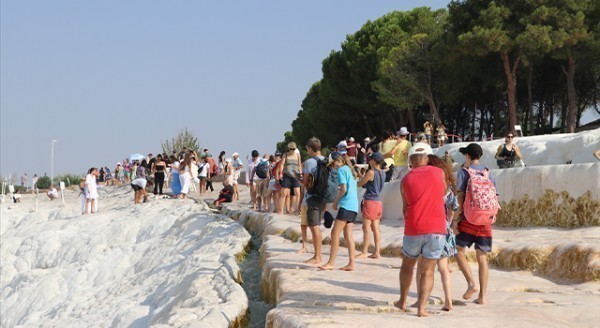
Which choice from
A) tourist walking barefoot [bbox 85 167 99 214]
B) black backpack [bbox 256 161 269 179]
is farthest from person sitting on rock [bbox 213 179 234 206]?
black backpack [bbox 256 161 269 179]

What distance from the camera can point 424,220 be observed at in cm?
596

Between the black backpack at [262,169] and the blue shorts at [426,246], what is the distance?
40.3 ft

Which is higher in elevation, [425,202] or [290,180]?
[290,180]

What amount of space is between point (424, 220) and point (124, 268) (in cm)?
1252

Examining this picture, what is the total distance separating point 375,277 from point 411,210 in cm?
254

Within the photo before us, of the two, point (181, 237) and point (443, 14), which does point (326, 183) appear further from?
point (443, 14)

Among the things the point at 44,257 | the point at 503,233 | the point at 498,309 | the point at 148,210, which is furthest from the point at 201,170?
the point at 498,309

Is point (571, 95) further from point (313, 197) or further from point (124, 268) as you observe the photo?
point (313, 197)

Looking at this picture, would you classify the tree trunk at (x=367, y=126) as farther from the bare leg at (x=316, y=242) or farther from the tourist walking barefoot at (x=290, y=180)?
the bare leg at (x=316, y=242)

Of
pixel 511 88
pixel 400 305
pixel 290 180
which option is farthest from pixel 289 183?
pixel 511 88

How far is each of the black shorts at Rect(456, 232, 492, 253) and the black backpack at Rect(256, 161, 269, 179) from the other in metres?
11.5

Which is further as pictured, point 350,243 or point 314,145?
point 314,145

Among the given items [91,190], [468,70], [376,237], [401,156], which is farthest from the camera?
[468,70]

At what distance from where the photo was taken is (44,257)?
72.9ft
